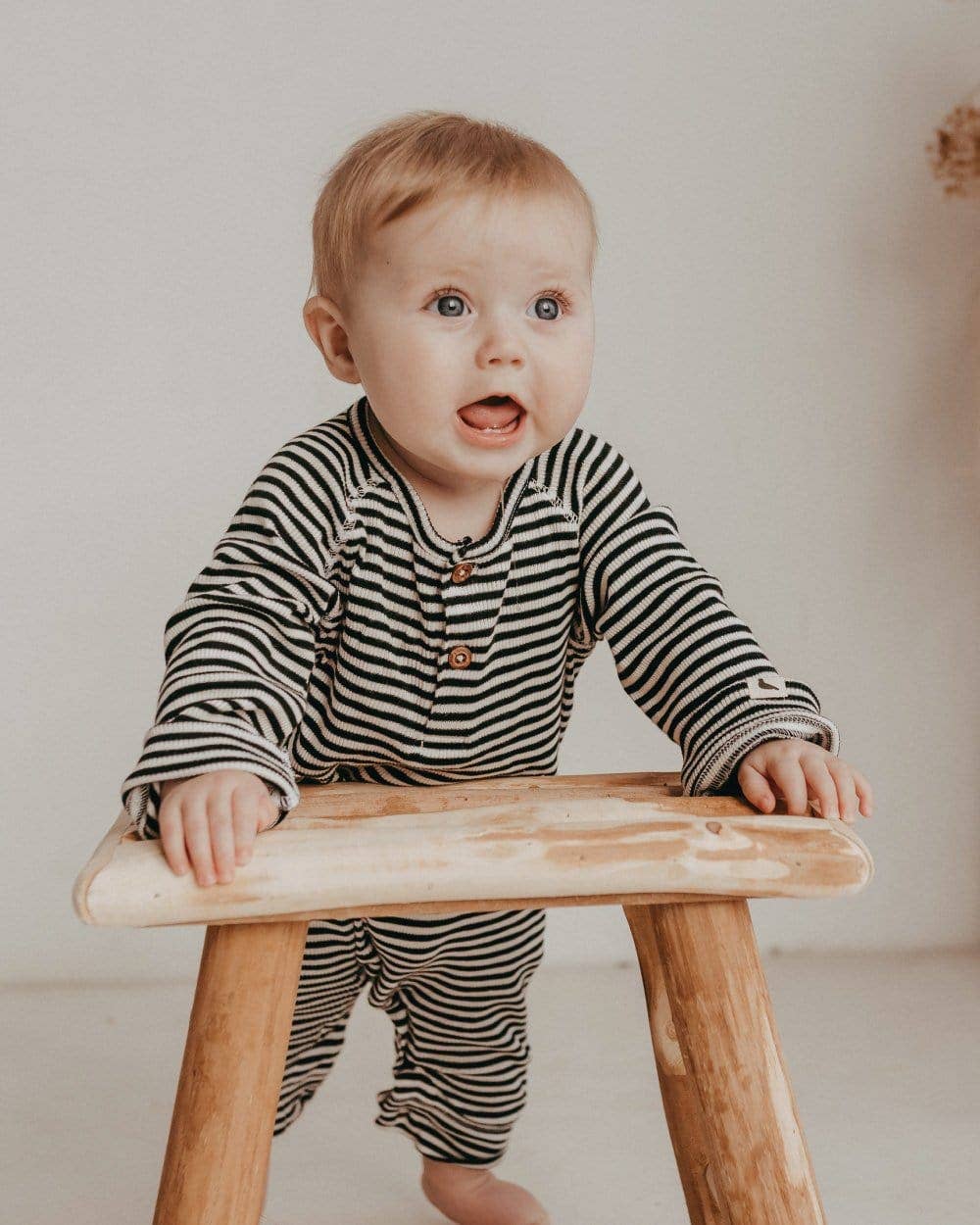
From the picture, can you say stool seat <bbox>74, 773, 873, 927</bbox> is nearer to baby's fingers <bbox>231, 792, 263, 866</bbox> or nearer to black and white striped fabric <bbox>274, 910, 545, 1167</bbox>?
baby's fingers <bbox>231, 792, 263, 866</bbox>

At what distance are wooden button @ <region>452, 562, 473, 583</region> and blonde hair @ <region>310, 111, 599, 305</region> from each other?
0.51 feet

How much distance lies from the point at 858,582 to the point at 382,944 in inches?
27.2

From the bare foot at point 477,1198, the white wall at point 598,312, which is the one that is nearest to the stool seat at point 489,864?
the bare foot at point 477,1198

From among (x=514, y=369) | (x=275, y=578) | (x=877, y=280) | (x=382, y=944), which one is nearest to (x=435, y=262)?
(x=514, y=369)

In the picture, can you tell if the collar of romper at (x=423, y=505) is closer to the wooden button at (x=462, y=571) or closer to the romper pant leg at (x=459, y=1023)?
the wooden button at (x=462, y=571)

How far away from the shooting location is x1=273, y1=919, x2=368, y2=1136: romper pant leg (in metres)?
0.84

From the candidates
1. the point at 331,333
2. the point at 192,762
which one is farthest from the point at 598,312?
the point at 192,762

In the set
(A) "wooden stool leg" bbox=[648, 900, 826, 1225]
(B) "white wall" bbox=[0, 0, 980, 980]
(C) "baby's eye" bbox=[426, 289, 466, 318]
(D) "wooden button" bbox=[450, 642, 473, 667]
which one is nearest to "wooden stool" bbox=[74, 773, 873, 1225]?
(A) "wooden stool leg" bbox=[648, 900, 826, 1225]

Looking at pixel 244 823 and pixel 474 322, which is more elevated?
pixel 474 322

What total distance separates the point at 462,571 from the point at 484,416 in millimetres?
97

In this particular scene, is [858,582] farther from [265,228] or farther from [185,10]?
[185,10]

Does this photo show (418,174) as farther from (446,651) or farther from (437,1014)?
(437,1014)

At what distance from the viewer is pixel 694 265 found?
48.6 inches

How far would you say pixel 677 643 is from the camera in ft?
2.44
